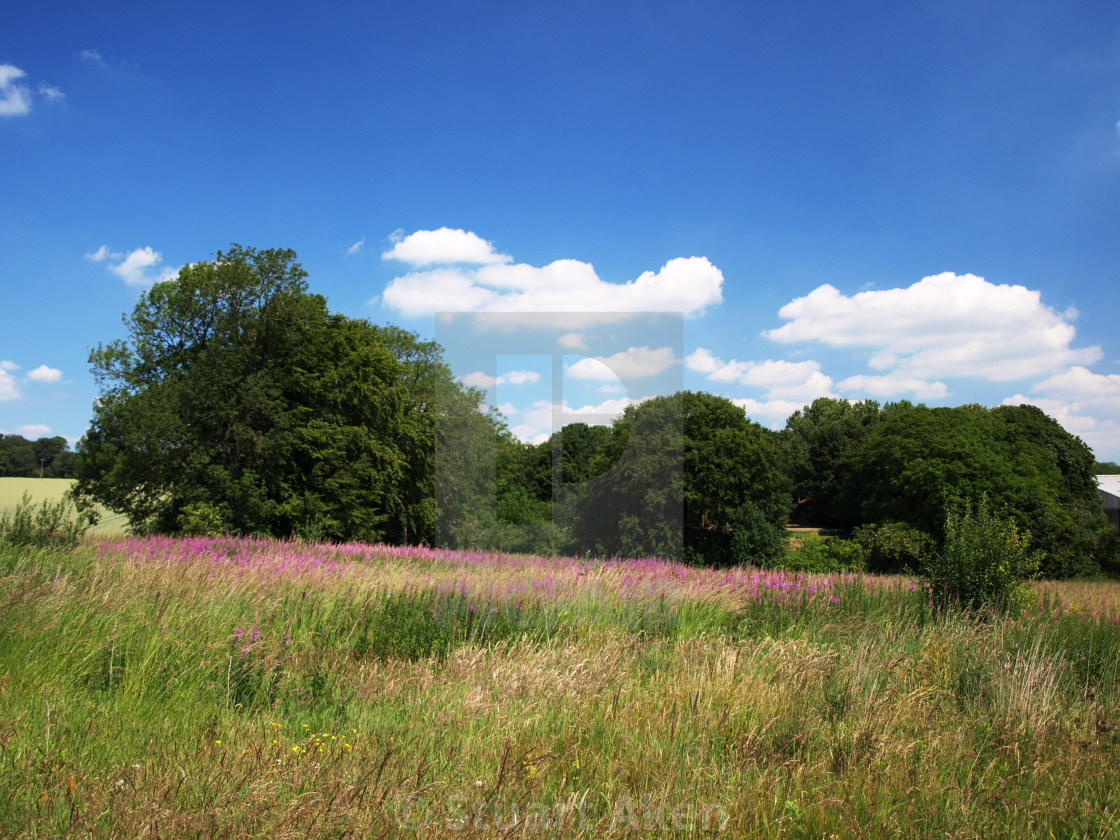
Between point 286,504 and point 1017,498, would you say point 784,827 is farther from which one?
point 1017,498

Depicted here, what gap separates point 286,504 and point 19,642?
2262 cm

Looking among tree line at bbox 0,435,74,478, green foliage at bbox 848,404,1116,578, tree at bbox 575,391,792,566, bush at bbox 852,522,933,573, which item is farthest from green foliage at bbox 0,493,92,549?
tree line at bbox 0,435,74,478

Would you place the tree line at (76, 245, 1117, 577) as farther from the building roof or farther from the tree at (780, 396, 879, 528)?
the building roof

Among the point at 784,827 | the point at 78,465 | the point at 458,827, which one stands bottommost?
the point at 784,827

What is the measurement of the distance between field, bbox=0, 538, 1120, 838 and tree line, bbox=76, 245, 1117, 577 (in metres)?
13.5

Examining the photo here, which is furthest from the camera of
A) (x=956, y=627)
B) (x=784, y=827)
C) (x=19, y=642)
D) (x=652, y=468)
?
(x=652, y=468)

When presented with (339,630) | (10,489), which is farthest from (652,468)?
(10,489)

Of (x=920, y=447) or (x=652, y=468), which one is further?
(x=920, y=447)

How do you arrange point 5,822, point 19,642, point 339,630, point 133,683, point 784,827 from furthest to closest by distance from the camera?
point 339,630 → point 19,642 → point 133,683 → point 784,827 → point 5,822

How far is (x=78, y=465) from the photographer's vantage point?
2423 cm

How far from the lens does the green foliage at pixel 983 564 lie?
27.0ft

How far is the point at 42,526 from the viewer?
8867mm

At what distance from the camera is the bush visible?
101ft

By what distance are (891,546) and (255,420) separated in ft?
96.7
